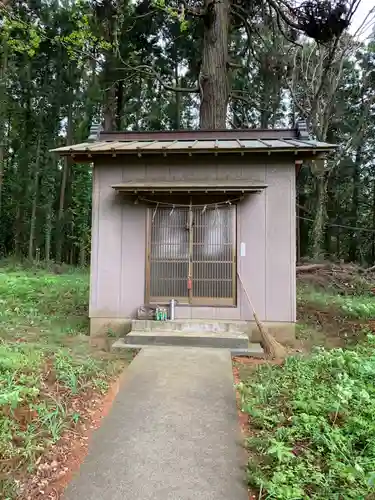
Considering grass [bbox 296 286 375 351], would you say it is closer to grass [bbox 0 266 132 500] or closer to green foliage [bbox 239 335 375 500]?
green foliage [bbox 239 335 375 500]

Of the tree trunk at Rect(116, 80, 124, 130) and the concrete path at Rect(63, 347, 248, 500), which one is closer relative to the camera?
the concrete path at Rect(63, 347, 248, 500)

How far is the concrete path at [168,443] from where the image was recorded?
7.17ft

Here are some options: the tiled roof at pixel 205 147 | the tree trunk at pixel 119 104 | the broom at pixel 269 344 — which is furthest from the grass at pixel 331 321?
the tree trunk at pixel 119 104

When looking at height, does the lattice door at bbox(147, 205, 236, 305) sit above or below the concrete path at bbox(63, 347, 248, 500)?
above

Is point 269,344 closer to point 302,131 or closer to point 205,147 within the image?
point 205,147

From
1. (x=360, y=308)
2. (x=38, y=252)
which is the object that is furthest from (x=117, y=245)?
(x=38, y=252)

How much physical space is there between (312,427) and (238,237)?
140 inches

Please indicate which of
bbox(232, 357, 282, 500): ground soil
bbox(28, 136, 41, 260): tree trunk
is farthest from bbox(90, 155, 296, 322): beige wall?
bbox(28, 136, 41, 260): tree trunk

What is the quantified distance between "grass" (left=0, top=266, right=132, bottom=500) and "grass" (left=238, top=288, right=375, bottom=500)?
4.83ft

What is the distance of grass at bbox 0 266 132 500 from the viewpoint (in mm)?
2312

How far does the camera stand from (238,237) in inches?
231

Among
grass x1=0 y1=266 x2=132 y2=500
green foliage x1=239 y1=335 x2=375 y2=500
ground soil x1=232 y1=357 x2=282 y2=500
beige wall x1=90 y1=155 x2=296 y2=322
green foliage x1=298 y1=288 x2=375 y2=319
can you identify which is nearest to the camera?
green foliage x1=239 y1=335 x2=375 y2=500

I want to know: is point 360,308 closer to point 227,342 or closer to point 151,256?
point 227,342

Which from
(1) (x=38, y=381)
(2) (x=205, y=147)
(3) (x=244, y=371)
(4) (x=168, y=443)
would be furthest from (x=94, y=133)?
(4) (x=168, y=443)
